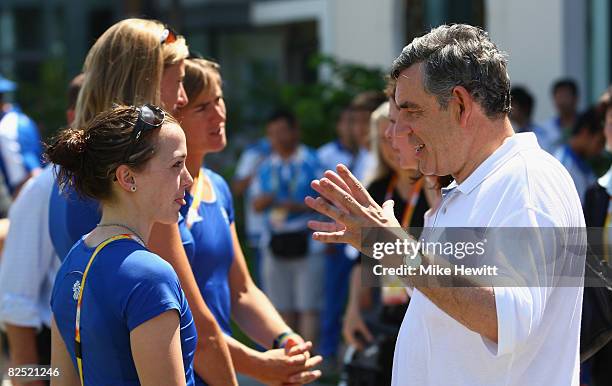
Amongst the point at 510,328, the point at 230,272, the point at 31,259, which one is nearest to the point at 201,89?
the point at 230,272

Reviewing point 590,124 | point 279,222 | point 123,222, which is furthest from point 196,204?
point 279,222

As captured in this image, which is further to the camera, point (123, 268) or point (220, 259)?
point (220, 259)

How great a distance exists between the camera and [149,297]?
8.21 feet

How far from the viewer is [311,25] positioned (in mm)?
17953

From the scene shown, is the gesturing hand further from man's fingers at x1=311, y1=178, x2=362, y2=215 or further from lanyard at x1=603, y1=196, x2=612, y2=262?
lanyard at x1=603, y1=196, x2=612, y2=262

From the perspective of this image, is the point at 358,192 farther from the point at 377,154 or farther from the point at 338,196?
the point at 377,154

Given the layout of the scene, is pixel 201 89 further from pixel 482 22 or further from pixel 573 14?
pixel 482 22

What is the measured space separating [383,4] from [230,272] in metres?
9.74

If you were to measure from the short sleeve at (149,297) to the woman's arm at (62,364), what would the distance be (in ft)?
1.14

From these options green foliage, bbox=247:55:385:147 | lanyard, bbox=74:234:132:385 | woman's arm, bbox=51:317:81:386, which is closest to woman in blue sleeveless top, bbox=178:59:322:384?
woman's arm, bbox=51:317:81:386

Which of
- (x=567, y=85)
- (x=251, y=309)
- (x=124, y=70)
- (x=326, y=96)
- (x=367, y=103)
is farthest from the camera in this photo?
(x=326, y=96)

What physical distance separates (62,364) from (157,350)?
0.41 m

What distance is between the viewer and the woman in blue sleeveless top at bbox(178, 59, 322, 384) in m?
3.36

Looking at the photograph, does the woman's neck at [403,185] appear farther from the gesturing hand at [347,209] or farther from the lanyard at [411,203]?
the gesturing hand at [347,209]
